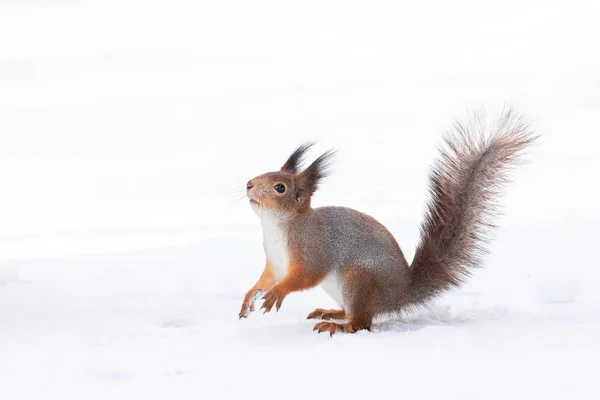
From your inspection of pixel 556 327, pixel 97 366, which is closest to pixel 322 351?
pixel 97 366

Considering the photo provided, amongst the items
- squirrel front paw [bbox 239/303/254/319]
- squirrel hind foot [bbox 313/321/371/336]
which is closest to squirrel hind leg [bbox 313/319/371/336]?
squirrel hind foot [bbox 313/321/371/336]

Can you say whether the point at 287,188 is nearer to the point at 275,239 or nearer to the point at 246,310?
the point at 275,239

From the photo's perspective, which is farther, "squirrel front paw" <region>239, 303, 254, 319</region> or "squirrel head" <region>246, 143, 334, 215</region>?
"squirrel front paw" <region>239, 303, 254, 319</region>

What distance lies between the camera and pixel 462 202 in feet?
14.9

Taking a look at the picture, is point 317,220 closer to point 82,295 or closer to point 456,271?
point 456,271

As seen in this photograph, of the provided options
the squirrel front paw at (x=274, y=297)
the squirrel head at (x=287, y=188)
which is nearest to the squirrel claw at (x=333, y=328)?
the squirrel front paw at (x=274, y=297)

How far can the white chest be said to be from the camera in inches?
170

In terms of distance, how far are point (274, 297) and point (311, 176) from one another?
538 mm

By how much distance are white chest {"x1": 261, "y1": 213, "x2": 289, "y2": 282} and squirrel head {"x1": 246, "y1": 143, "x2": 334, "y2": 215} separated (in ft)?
0.15

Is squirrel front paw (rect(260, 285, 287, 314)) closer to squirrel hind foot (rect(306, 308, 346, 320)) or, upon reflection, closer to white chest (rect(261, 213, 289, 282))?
white chest (rect(261, 213, 289, 282))

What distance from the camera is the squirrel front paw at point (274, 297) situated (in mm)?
4164

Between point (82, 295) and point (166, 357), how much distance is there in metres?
1.70

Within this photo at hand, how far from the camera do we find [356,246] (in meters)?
4.33

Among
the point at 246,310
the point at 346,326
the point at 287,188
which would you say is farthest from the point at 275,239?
the point at 346,326
